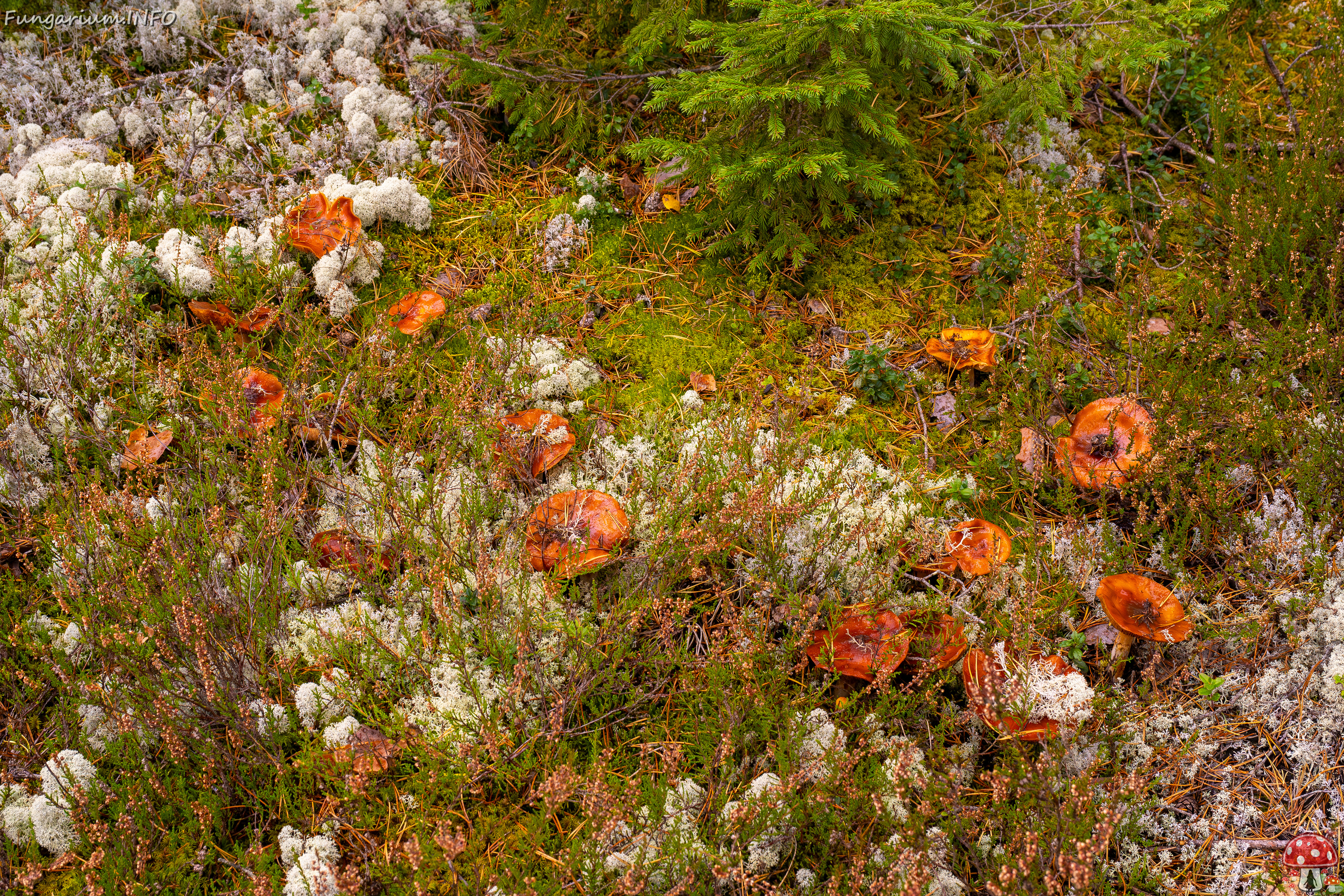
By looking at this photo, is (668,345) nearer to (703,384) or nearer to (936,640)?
(703,384)

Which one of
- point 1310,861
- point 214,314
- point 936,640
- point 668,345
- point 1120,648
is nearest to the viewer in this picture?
point 1310,861

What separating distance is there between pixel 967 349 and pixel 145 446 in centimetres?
324

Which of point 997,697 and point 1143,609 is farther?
point 1143,609

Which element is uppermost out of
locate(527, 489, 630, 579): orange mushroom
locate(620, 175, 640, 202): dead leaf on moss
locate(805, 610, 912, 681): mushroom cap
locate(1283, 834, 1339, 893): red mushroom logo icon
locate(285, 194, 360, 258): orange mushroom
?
locate(285, 194, 360, 258): orange mushroom

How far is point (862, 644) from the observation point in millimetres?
2828

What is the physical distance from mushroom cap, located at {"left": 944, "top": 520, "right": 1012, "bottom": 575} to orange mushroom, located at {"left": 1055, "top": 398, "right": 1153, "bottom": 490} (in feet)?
1.20

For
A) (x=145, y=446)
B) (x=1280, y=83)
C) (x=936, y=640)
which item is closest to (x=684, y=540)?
(x=936, y=640)

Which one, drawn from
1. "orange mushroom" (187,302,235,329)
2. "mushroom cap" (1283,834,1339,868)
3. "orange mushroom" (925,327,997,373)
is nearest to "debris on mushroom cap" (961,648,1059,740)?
"mushroom cap" (1283,834,1339,868)

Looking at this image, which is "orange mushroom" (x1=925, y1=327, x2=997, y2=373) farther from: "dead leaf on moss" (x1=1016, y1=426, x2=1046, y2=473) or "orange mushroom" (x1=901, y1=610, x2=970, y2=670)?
"orange mushroom" (x1=901, y1=610, x2=970, y2=670)

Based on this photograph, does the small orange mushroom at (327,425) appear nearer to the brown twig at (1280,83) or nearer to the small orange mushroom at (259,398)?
the small orange mushroom at (259,398)

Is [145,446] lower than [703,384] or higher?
higher

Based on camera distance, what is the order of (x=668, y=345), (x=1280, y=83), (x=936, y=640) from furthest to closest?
(x=1280, y=83) → (x=668, y=345) → (x=936, y=640)

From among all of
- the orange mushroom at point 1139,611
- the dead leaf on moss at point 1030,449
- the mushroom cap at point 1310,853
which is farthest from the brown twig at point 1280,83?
the mushroom cap at point 1310,853

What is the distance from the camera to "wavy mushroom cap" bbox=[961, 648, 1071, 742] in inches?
98.3
